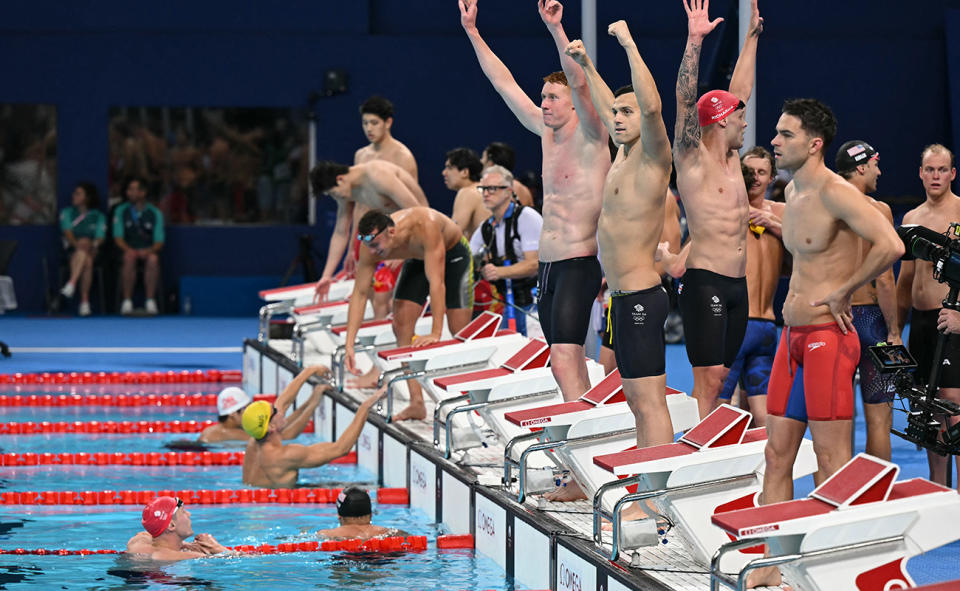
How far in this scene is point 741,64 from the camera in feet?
17.8

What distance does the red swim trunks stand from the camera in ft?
13.1

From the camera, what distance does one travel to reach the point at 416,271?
7723 mm

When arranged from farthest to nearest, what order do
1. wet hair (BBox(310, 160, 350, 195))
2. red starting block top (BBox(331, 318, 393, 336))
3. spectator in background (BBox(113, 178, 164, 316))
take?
spectator in background (BBox(113, 178, 164, 316)) < red starting block top (BBox(331, 318, 393, 336)) < wet hair (BBox(310, 160, 350, 195))

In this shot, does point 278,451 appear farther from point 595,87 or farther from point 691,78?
point 691,78

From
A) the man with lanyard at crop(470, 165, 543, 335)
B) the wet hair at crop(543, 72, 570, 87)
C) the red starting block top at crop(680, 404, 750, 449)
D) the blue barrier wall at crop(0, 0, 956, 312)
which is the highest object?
the blue barrier wall at crop(0, 0, 956, 312)

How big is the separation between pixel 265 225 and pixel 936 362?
41.8ft

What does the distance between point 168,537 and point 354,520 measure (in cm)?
82

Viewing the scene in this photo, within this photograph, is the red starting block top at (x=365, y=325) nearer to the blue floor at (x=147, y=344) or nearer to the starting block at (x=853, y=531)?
the blue floor at (x=147, y=344)

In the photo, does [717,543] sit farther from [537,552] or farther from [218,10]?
[218,10]

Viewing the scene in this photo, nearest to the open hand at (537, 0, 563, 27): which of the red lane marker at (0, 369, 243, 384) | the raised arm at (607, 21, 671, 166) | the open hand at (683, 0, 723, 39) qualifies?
the raised arm at (607, 21, 671, 166)

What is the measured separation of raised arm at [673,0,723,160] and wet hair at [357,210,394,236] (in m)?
2.36

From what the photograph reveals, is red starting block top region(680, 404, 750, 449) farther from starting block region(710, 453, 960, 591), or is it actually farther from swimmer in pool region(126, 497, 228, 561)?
swimmer in pool region(126, 497, 228, 561)

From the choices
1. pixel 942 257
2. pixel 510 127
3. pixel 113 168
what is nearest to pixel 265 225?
pixel 113 168

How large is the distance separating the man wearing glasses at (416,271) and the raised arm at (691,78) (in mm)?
2427
